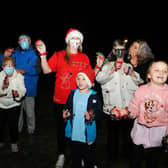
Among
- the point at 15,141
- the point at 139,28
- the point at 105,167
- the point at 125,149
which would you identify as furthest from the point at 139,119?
the point at 139,28

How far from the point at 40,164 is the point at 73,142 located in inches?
42.0

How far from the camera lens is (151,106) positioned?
3.21m

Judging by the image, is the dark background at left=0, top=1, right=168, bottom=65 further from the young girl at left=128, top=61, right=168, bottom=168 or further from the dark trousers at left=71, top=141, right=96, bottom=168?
the young girl at left=128, top=61, right=168, bottom=168

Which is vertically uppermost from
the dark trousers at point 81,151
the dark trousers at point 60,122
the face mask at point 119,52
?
the face mask at point 119,52

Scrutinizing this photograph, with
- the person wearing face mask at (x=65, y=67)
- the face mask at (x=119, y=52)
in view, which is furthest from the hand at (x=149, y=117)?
the person wearing face mask at (x=65, y=67)

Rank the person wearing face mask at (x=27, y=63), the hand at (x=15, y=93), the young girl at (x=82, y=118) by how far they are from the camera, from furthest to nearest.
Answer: the person wearing face mask at (x=27, y=63)
the hand at (x=15, y=93)
the young girl at (x=82, y=118)

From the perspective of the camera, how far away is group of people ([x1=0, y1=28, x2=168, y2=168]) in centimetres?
326

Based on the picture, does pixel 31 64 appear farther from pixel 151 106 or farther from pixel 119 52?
pixel 151 106

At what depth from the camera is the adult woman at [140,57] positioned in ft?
13.6

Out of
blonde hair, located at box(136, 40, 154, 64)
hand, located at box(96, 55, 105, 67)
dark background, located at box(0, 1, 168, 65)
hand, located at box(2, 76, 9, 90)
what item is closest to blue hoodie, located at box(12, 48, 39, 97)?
hand, located at box(2, 76, 9, 90)

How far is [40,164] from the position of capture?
14.6 feet

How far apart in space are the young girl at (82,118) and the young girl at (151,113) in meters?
0.56

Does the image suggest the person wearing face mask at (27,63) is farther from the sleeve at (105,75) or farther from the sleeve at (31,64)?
the sleeve at (105,75)

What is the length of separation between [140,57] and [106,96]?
820mm
